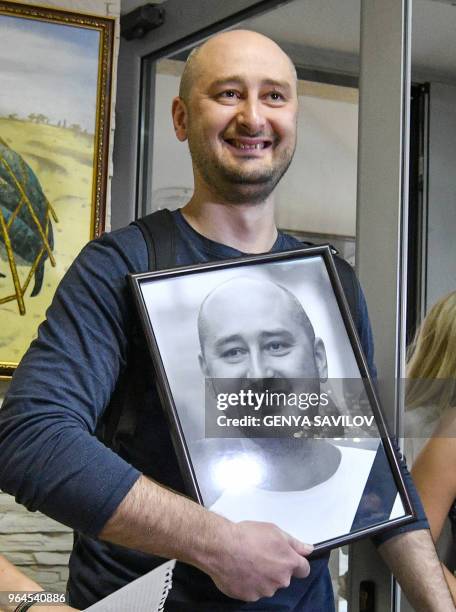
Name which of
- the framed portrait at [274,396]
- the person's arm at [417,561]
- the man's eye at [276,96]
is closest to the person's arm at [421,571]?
the person's arm at [417,561]

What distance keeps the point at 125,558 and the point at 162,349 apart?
30cm

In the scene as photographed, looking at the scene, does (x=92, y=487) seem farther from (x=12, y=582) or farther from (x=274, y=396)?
(x=274, y=396)

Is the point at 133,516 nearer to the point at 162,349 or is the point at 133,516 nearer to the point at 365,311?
the point at 162,349

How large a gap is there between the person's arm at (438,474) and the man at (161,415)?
207 millimetres

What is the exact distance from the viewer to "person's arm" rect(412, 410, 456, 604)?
1726 mm

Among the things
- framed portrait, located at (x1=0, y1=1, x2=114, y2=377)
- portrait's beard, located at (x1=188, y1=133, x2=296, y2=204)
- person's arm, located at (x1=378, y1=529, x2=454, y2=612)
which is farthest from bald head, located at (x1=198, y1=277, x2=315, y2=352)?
framed portrait, located at (x1=0, y1=1, x2=114, y2=377)

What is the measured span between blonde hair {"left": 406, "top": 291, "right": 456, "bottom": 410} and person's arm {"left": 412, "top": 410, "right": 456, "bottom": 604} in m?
0.05

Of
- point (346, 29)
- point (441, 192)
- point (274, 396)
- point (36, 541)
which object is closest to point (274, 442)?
point (274, 396)

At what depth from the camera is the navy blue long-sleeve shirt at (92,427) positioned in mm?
1143

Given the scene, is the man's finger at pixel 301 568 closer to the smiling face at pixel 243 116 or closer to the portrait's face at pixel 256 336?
the portrait's face at pixel 256 336

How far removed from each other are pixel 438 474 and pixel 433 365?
199 mm

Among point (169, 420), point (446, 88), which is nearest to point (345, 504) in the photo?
point (169, 420)

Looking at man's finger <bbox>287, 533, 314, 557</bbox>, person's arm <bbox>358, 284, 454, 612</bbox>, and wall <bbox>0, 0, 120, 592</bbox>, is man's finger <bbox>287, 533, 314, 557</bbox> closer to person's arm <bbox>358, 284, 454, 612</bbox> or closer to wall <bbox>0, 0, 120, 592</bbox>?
person's arm <bbox>358, 284, 454, 612</bbox>

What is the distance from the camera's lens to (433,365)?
1757mm
